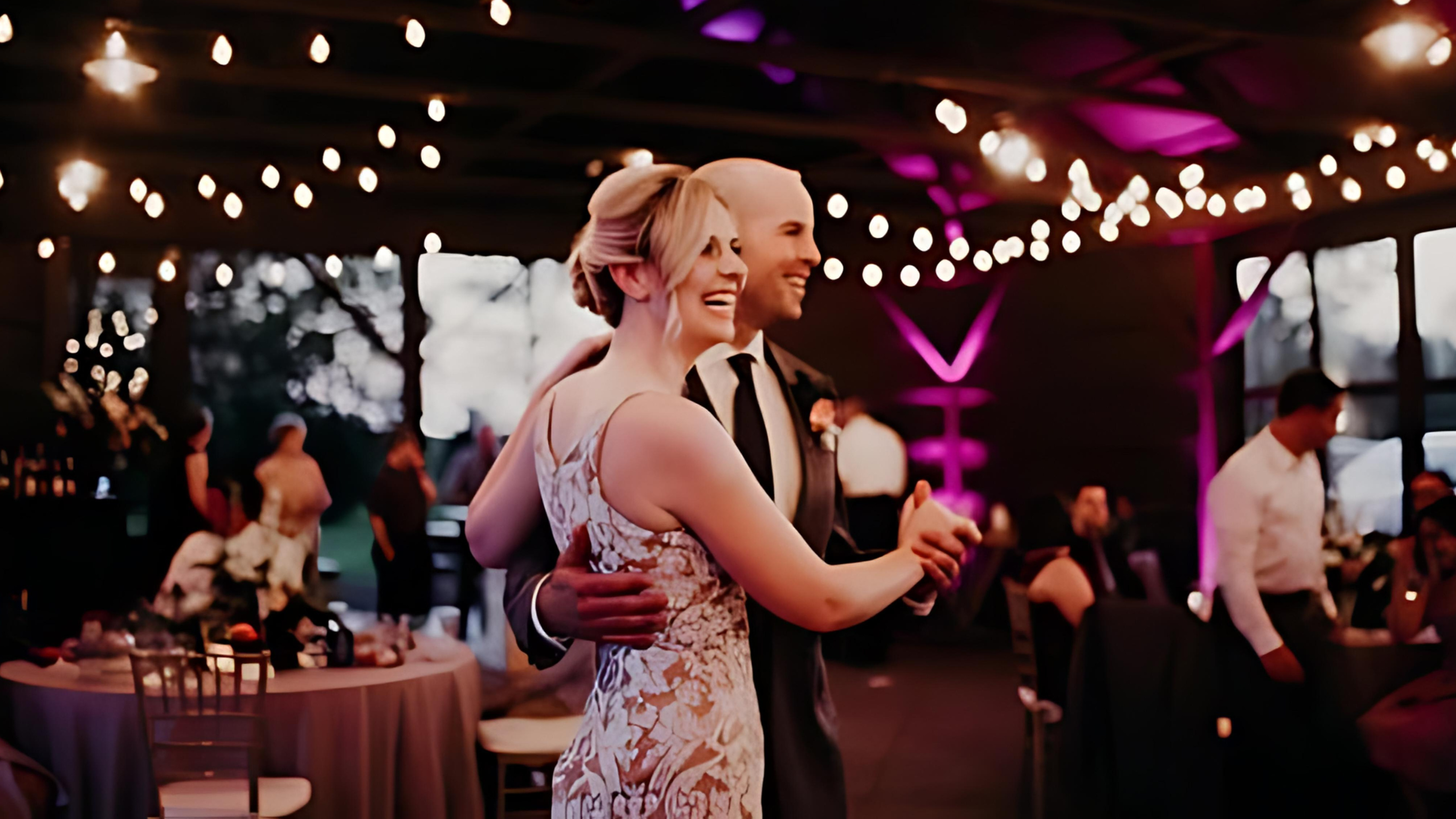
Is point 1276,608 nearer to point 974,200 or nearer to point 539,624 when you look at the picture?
point 974,200

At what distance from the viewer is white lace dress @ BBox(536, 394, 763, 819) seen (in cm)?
181

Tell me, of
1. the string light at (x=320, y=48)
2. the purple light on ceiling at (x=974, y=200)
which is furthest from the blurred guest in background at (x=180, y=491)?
the purple light on ceiling at (x=974, y=200)

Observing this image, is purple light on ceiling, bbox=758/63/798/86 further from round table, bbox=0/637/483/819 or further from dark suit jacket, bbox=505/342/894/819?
round table, bbox=0/637/483/819

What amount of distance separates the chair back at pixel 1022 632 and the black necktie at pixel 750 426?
1.11 meters

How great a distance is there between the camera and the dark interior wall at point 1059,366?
3.27 metres

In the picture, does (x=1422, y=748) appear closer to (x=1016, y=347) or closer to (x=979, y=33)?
(x=1016, y=347)

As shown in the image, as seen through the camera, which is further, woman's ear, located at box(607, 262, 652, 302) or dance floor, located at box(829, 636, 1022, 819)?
dance floor, located at box(829, 636, 1022, 819)

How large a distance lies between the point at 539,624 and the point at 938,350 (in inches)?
65.7

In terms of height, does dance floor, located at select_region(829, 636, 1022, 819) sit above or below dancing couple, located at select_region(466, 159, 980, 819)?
below

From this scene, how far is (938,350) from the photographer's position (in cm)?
332

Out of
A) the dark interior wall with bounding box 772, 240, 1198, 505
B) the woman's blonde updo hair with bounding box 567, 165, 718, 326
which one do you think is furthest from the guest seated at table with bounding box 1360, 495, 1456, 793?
the woman's blonde updo hair with bounding box 567, 165, 718, 326

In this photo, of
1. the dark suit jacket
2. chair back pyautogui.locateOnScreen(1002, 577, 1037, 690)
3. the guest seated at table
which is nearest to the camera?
the dark suit jacket

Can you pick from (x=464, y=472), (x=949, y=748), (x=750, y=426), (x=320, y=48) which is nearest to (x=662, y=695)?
(x=750, y=426)

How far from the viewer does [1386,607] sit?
3232 mm
